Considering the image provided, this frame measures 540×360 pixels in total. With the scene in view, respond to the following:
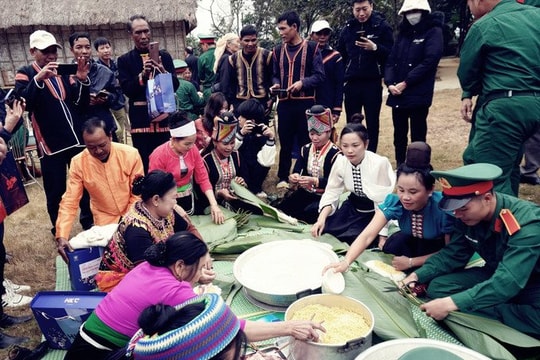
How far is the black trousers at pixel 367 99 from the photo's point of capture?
460cm

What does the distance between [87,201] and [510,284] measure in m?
3.25

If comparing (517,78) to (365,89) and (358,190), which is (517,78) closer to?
(358,190)

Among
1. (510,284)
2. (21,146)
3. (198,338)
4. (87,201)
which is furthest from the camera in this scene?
(21,146)

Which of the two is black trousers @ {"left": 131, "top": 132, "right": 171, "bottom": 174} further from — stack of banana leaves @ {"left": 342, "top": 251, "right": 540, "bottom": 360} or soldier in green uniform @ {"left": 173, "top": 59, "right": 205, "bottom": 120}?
stack of banana leaves @ {"left": 342, "top": 251, "right": 540, "bottom": 360}

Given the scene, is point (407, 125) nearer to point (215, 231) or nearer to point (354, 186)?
point (354, 186)

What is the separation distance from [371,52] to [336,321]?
3.39 meters

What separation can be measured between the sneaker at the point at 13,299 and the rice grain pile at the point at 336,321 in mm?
2045

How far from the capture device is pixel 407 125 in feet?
14.4

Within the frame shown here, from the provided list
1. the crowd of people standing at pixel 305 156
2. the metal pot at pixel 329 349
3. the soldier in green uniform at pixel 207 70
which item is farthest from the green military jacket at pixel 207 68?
the metal pot at pixel 329 349

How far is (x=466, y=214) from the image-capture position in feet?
6.31

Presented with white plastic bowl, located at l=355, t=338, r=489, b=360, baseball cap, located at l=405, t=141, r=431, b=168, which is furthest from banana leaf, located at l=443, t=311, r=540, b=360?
baseball cap, located at l=405, t=141, r=431, b=168

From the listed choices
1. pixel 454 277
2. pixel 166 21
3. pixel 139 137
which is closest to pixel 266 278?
pixel 454 277

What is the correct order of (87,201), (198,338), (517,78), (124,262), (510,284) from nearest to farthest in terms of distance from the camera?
1. (198,338)
2. (510,284)
3. (124,262)
4. (517,78)
5. (87,201)

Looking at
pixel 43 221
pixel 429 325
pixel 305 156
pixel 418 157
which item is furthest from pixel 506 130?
pixel 43 221
